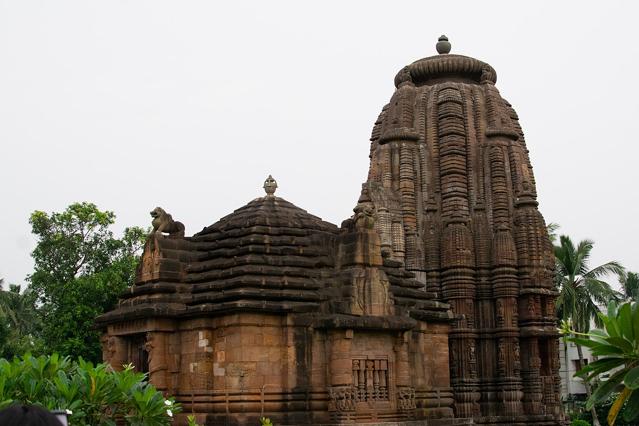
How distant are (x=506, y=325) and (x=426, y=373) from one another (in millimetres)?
7474

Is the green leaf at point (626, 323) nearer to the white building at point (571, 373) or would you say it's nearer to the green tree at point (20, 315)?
the green tree at point (20, 315)

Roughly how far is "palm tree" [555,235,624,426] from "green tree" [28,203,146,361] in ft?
64.6

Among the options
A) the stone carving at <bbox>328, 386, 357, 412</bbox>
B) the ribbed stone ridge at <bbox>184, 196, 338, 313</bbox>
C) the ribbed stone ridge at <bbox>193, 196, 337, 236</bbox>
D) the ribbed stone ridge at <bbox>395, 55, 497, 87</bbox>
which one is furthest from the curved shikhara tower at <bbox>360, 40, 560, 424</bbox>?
the stone carving at <bbox>328, 386, 357, 412</bbox>

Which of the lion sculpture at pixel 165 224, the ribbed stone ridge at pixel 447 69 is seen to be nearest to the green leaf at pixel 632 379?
the lion sculpture at pixel 165 224

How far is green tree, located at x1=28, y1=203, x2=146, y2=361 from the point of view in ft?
101

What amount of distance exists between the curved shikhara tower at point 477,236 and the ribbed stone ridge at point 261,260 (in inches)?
256

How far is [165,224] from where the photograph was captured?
17.4 metres

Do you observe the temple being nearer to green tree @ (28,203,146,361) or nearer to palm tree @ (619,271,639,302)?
green tree @ (28,203,146,361)

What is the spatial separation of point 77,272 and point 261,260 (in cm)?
1978

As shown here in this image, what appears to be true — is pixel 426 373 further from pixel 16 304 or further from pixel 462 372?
pixel 16 304

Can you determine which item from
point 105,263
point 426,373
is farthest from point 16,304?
point 426,373

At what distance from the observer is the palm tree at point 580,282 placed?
38153 mm

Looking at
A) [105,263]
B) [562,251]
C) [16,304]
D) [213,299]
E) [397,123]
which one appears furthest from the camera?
[16,304]

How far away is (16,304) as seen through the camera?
46.8m
